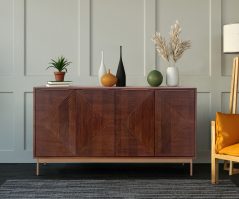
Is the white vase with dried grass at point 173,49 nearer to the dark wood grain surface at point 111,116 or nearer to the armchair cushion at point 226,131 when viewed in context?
the dark wood grain surface at point 111,116

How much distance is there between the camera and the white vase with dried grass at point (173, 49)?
4840mm

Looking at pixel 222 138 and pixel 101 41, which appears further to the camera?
pixel 101 41

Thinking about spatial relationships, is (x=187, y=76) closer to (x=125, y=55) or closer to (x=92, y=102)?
(x=125, y=55)

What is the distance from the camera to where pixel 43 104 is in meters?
4.61

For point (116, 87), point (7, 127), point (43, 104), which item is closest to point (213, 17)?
point (116, 87)

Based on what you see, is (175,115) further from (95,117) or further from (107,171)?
(107,171)

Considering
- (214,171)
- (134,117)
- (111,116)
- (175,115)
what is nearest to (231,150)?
(214,171)

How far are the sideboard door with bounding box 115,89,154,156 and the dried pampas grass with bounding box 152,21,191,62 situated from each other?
517 millimetres

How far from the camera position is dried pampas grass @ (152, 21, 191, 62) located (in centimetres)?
485

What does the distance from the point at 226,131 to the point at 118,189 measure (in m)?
1.03

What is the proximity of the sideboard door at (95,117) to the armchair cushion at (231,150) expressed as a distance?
3.37 ft

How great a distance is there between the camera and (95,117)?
4.61m

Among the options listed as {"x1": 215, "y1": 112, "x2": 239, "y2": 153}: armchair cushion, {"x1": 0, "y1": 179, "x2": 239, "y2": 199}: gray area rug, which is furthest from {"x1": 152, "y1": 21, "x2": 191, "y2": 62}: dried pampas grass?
{"x1": 0, "y1": 179, "x2": 239, "y2": 199}: gray area rug

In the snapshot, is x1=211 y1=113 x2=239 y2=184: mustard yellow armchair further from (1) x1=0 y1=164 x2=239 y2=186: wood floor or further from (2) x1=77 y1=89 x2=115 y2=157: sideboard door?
(2) x1=77 y1=89 x2=115 y2=157: sideboard door
